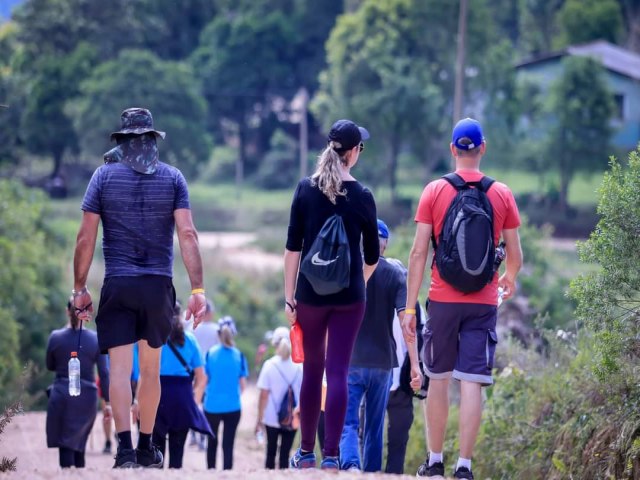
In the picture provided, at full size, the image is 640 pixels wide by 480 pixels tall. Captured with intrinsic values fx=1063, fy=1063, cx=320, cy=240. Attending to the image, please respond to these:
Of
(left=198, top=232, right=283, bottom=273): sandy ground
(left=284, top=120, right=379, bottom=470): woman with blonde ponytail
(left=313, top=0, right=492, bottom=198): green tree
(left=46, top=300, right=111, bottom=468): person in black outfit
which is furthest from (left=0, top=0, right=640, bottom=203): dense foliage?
(left=284, top=120, right=379, bottom=470): woman with blonde ponytail

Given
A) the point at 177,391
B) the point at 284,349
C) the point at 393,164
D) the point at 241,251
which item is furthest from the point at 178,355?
the point at 393,164

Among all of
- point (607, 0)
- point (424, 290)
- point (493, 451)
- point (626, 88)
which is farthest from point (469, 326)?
point (607, 0)

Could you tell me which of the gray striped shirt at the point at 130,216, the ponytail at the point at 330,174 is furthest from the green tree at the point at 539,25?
the gray striped shirt at the point at 130,216

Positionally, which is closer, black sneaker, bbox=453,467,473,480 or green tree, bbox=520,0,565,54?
black sneaker, bbox=453,467,473,480

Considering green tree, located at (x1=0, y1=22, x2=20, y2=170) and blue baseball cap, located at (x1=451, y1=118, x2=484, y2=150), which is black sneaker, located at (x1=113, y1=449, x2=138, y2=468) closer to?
blue baseball cap, located at (x1=451, y1=118, x2=484, y2=150)

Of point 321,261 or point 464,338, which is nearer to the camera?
point 321,261

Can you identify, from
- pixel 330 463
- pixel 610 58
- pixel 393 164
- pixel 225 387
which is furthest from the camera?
pixel 610 58

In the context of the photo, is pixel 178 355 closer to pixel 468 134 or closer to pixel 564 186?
pixel 468 134

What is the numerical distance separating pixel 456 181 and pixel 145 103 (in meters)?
45.7

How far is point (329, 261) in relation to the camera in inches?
244

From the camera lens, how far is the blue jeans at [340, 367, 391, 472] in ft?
24.5

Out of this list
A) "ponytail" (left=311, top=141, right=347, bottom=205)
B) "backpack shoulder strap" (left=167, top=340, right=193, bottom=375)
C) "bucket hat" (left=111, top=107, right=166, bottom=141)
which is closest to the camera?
"ponytail" (left=311, top=141, right=347, bottom=205)

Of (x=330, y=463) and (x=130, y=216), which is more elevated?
(x=130, y=216)

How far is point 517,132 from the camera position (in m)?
45.9
